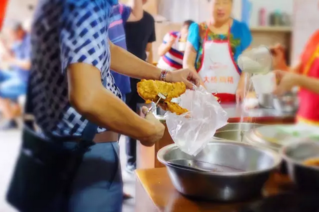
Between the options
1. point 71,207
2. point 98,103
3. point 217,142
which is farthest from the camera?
point 217,142

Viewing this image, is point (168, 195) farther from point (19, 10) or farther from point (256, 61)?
point (19, 10)

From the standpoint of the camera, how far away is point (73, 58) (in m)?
0.65

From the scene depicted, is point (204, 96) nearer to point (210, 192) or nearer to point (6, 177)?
point (210, 192)

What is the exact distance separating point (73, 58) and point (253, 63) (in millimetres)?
452

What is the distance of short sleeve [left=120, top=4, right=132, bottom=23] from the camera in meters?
0.90

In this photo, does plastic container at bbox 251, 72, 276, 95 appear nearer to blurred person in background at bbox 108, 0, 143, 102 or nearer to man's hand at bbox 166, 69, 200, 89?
man's hand at bbox 166, 69, 200, 89

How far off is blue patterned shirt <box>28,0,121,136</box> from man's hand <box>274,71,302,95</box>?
0.37 meters

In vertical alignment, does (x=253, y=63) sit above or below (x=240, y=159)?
above

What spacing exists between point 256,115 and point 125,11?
43 cm

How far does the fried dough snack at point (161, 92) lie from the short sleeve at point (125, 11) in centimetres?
19

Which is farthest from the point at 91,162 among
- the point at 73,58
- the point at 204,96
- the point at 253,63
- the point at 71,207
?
the point at 253,63

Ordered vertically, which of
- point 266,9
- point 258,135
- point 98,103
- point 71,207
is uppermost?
point 266,9

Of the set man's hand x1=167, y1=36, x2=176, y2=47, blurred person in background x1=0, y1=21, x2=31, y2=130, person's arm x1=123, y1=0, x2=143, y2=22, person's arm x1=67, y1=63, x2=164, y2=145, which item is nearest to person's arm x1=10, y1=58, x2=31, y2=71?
blurred person in background x1=0, y1=21, x2=31, y2=130

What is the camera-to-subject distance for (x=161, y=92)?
84 cm
